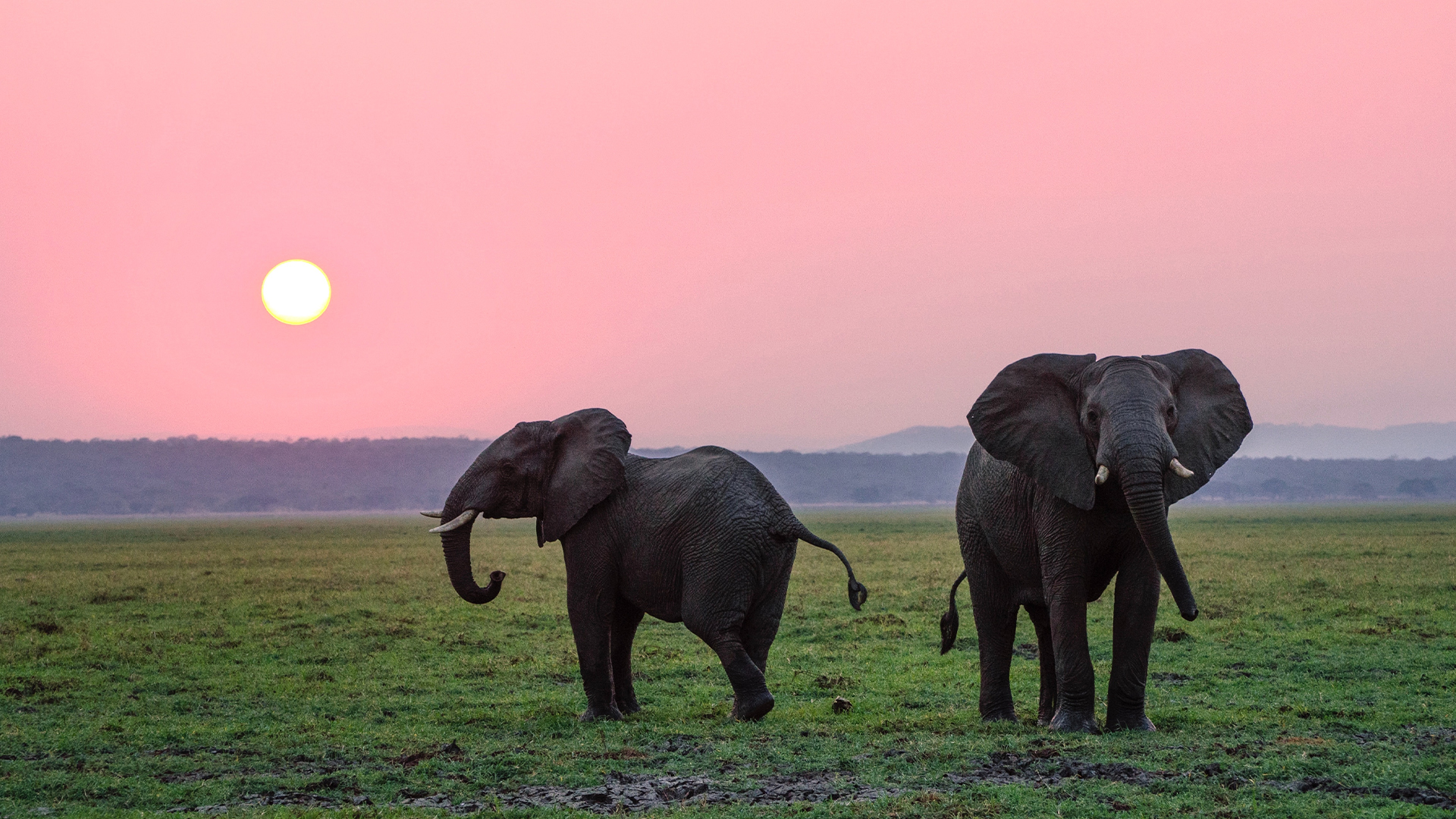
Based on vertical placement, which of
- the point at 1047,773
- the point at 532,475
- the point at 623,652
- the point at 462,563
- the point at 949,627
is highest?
the point at 532,475

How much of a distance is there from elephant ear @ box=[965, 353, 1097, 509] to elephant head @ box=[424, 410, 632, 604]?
13.0 feet

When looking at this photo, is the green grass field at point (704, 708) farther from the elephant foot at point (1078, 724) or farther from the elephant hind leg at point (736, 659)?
the elephant hind leg at point (736, 659)

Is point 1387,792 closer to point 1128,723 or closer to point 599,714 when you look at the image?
point 1128,723

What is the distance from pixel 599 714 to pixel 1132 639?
211 inches

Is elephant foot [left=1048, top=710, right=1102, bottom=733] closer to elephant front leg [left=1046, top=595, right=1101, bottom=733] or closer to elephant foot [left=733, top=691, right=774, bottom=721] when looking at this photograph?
elephant front leg [left=1046, top=595, right=1101, bottom=733]

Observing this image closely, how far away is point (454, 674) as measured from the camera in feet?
54.5

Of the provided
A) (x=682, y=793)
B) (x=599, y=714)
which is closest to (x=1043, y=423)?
(x=682, y=793)

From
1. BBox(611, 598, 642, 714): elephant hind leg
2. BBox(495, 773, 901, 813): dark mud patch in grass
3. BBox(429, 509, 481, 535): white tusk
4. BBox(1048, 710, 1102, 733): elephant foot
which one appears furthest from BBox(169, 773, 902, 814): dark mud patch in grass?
BBox(429, 509, 481, 535): white tusk

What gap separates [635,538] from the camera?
12.6 meters

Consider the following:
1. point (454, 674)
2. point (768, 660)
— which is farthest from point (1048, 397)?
point (454, 674)

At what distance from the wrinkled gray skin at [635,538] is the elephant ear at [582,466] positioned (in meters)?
0.01

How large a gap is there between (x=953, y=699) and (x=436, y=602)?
17.0 m

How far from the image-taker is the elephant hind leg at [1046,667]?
39.1 feet

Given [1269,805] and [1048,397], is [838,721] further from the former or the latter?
Answer: [1269,805]
